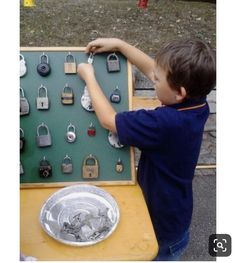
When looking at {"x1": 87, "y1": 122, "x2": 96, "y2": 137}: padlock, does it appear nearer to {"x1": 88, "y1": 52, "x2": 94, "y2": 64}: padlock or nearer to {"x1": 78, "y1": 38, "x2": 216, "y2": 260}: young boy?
{"x1": 78, "y1": 38, "x2": 216, "y2": 260}: young boy

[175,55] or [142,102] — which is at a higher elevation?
[175,55]

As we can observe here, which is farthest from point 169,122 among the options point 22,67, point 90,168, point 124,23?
point 124,23

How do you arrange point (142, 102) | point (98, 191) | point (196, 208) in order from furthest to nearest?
point (196, 208) < point (142, 102) < point (98, 191)

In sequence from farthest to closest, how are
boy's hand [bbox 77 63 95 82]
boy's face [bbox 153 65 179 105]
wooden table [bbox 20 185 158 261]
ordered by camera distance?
boy's hand [bbox 77 63 95 82] → boy's face [bbox 153 65 179 105] → wooden table [bbox 20 185 158 261]

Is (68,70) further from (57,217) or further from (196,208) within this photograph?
(196,208)

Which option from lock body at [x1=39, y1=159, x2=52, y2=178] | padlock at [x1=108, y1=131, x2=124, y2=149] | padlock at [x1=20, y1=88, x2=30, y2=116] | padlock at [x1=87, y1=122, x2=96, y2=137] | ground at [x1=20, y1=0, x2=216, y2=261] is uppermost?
ground at [x1=20, y1=0, x2=216, y2=261]

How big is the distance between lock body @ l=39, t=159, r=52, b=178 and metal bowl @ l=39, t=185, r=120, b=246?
0.40ft

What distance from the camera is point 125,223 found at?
4.50ft

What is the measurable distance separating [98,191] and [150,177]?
0.21 m

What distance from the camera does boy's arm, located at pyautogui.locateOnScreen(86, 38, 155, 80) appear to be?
1560 millimetres

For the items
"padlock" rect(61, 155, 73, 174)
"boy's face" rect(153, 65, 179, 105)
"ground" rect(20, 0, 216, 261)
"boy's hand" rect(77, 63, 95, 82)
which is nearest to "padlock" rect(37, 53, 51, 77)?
"boy's hand" rect(77, 63, 95, 82)

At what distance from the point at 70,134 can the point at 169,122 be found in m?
0.44

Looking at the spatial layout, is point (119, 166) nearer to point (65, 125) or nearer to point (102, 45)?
point (65, 125)

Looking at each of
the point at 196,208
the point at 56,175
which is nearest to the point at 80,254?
the point at 56,175
